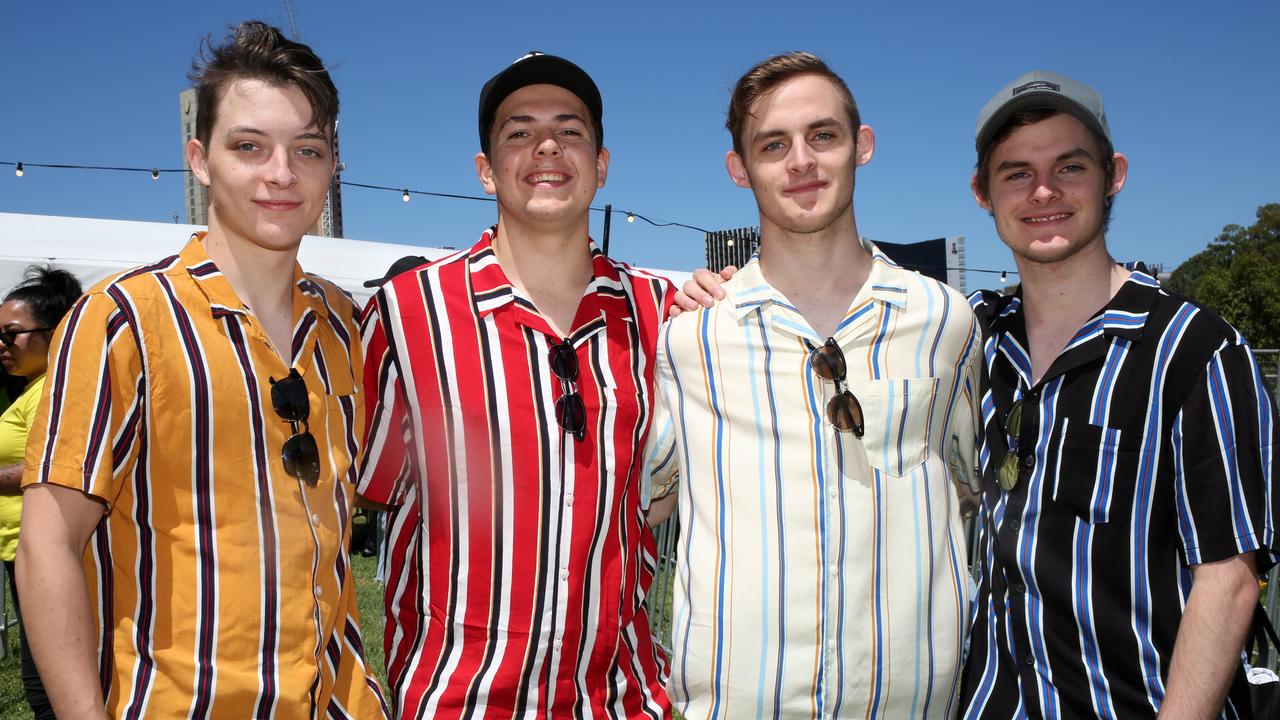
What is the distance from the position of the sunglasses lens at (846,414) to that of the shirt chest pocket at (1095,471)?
0.50m

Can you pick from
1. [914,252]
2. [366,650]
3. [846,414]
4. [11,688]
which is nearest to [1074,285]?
[846,414]

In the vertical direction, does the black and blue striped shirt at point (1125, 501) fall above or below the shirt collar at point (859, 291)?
below

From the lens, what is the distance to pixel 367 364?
2.40m

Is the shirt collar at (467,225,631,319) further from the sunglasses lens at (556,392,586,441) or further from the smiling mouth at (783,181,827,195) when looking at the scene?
the smiling mouth at (783,181,827,195)

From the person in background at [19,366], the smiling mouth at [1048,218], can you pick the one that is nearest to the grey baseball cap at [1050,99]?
the smiling mouth at [1048,218]

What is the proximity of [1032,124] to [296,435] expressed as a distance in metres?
2.08

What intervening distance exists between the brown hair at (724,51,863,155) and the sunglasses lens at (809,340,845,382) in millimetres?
690

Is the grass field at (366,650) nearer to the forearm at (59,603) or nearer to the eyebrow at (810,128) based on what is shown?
the forearm at (59,603)

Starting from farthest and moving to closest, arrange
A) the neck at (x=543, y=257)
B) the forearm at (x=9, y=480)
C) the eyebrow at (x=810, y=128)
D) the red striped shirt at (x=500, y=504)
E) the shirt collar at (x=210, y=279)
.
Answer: the forearm at (x=9, y=480) → the neck at (x=543, y=257) → the eyebrow at (x=810, y=128) → the red striped shirt at (x=500, y=504) → the shirt collar at (x=210, y=279)

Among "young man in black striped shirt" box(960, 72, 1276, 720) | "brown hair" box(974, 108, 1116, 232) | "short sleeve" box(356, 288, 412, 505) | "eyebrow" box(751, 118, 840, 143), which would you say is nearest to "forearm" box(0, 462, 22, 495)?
"short sleeve" box(356, 288, 412, 505)

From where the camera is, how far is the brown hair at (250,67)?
213 cm

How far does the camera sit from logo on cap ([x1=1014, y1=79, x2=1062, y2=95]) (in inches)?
93.4

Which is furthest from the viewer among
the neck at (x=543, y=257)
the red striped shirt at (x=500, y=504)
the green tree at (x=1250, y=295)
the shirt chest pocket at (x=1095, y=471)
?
the green tree at (x=1250, y=295)

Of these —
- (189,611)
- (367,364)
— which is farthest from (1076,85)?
(189,611)
